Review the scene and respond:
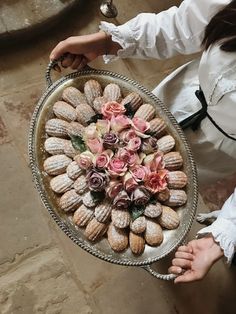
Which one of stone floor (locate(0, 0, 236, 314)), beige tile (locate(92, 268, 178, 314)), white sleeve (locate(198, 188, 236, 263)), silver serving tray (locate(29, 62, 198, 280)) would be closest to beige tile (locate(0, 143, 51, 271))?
stone floor (locate(0, 0, 236, 314))

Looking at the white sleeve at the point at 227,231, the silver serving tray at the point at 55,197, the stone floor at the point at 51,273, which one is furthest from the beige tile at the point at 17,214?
the white sleeve at the point at 227,231

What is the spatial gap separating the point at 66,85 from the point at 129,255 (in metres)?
0.36

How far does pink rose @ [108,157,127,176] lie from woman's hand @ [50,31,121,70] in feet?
0.79

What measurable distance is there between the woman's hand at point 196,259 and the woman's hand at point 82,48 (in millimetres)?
429

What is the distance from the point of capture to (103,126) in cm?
94

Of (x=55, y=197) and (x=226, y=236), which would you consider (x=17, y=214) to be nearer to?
(x=55, y=197)

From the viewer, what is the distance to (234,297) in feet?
4.92

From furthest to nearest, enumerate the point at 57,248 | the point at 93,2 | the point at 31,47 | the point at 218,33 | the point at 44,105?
1. the point at 93,2
2. the point at 31,47
3. the point at 57,248
4. the point at 44,105
5. the point at 218,33

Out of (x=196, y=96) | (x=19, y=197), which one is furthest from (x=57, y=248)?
(x=196, y=96)

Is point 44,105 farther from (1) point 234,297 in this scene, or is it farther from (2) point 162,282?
(1) point 234,297

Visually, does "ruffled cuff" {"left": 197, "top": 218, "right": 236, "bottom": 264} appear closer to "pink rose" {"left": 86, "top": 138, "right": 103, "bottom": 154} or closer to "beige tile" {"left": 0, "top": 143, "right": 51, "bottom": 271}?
"pink rose" {"left": 86, "top": 138, "right": 103, "bottom": 154}

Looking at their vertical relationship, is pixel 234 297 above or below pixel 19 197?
below

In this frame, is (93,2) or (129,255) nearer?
(129,255)

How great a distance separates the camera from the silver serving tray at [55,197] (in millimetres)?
908
